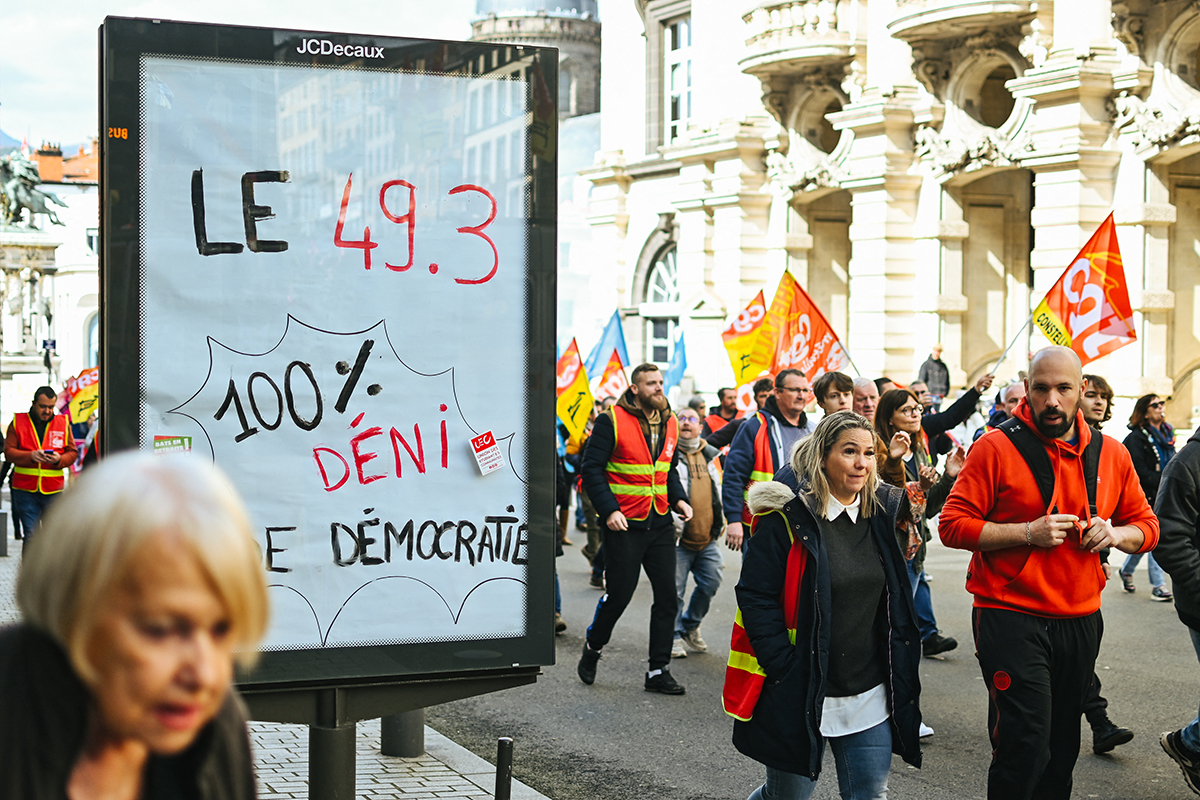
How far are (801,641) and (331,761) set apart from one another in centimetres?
149

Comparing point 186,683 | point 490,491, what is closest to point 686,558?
point 490,491

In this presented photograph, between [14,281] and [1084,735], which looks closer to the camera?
[1084,735]

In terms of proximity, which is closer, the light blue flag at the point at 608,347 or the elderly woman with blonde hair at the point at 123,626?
the elderly woman with blonde hair at the point at 123,626

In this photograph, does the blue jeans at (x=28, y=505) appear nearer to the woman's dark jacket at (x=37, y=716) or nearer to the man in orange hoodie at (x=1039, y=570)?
the man in orange hoodie at (x=1039, y=570)

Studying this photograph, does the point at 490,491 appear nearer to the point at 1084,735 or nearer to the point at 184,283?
the point at 184,283

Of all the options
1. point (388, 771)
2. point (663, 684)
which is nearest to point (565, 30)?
point (663, 684)

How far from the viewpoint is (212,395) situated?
14.1 feet

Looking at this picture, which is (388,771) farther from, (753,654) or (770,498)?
(770,498)

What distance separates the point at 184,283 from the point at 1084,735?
540cm

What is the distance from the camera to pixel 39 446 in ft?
46.8

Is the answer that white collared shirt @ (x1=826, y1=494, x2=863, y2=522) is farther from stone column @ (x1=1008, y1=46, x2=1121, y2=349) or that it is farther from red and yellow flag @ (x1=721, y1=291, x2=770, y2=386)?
stone column @ (x1=1008, y1=46, x2=1121, y2=349)

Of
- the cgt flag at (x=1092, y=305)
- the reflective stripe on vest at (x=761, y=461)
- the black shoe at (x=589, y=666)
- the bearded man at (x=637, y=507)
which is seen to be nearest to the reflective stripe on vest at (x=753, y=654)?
the bearded man at (x=637, y=507)

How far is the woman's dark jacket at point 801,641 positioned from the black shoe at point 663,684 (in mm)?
3743

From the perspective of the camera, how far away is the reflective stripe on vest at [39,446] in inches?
559
